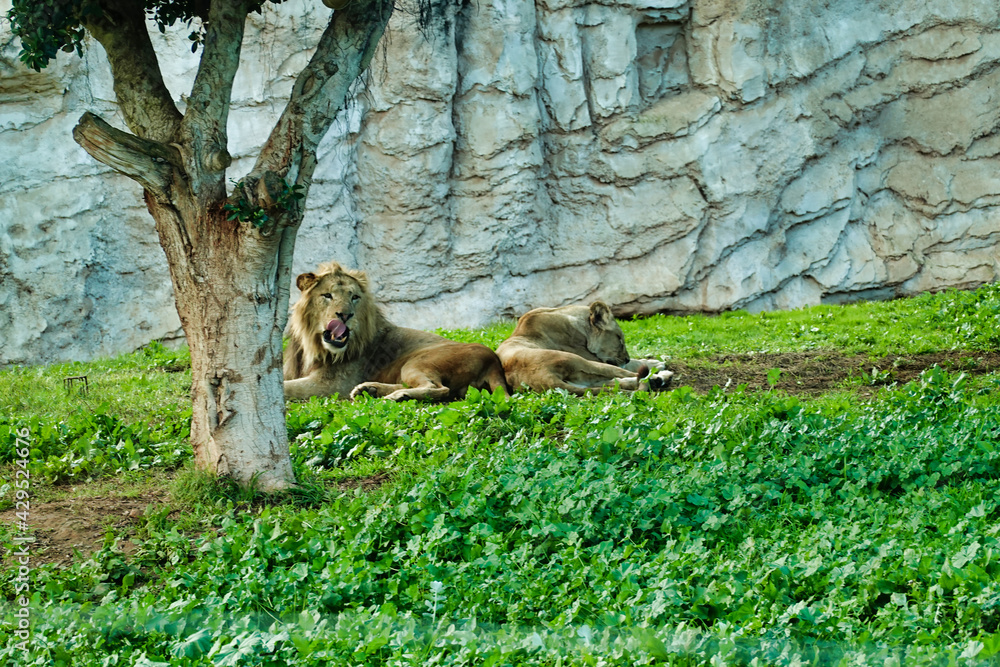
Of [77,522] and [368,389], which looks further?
[368,389]

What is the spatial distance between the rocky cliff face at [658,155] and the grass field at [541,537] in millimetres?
9823

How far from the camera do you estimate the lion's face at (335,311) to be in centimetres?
962

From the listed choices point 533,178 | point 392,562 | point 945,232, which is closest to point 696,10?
point 533,178

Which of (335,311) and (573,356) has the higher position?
(335,311)

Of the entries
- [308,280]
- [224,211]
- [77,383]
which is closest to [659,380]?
[308,280]

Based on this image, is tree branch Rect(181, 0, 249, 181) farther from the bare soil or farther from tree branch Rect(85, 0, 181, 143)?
the bare soil

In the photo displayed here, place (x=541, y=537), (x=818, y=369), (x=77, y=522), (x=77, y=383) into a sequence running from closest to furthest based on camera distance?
(x=541, y=537), (x=77, y=522), (x=818, y=369), (x=77, y=383)

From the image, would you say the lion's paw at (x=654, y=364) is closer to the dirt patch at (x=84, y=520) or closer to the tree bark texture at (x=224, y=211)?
the dirt patch at (x=84, y=520)

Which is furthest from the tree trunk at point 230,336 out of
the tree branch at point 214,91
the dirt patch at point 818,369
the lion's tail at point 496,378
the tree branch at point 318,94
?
the dirt patch at point 818,369

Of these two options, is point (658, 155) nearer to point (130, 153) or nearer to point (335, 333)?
point (335, 333)

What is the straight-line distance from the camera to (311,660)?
140 inches

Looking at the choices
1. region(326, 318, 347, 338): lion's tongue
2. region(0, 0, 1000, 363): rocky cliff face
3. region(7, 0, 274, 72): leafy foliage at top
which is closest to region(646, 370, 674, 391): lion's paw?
region(326, 318, 347, 338): lion's tongue

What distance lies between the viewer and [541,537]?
15.1ft

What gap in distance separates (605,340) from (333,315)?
311 centimetres
